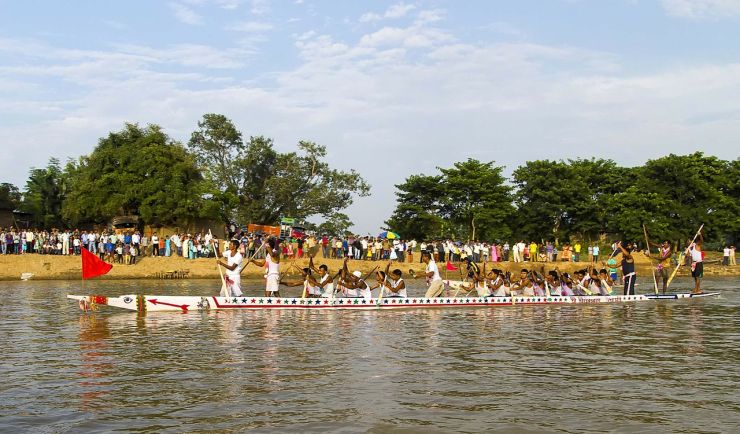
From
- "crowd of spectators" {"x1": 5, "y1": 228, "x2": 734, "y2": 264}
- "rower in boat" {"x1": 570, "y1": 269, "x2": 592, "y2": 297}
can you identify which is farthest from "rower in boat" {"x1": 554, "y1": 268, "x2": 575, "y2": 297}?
"crowd of spectators" {"x1": 5, "y1": 228, "x2": 734, "y2": 264}

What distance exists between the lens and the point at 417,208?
63312 mm

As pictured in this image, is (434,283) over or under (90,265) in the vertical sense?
under

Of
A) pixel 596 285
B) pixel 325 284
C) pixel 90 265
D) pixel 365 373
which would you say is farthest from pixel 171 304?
pixel 596 285

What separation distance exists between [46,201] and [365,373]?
186ft

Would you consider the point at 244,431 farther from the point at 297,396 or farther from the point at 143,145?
the point at 143,145

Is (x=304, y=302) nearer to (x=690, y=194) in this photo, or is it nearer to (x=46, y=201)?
(x=46, y=201)

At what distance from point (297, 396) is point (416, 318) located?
11063 millimetres

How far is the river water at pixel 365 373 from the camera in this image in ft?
30.2

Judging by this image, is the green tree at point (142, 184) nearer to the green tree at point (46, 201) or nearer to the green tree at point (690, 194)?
the green tree at point (46, 201)

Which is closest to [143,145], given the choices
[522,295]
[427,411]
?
[522,295]

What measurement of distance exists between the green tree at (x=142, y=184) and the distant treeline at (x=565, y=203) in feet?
66.6

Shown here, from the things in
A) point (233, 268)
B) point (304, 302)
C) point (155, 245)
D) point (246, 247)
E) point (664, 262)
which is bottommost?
point (304, 302)

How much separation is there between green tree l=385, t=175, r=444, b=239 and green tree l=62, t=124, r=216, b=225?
18.5 m

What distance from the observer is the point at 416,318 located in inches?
837
